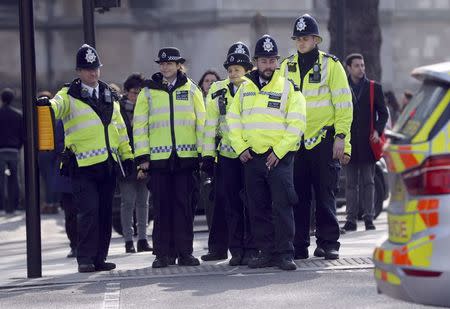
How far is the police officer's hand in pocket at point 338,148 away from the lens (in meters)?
12.8

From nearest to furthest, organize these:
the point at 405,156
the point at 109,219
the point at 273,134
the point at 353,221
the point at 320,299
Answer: the point at 405,156
the point at 320,299
the point at 273,134
the point at 109,219
the point at 353,221

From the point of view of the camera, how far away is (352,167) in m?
16.7

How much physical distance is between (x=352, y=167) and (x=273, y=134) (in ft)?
→ 14.8

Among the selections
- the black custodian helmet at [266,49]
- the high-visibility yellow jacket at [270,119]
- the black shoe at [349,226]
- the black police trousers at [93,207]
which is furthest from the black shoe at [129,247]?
the black custodian helmet at [266,49]

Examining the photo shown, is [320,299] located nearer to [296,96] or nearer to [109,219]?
[296,96]

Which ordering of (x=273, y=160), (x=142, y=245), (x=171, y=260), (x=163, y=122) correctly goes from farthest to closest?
(x=142, y=245) → (x=171, y=260) → (x=163, y=122) → (x=273, y=160)

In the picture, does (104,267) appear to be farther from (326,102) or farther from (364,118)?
(364,118)

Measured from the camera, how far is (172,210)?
517 inches

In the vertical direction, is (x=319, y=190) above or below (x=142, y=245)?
above

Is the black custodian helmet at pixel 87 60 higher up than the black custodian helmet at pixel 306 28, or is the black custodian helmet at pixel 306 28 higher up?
the black custodian helmet at pixel 306 28

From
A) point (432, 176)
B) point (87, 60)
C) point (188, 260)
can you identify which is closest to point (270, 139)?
point (188, 260)

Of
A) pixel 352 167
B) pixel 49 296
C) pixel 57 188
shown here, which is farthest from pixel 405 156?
pixel 352 167

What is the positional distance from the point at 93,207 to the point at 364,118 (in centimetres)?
436

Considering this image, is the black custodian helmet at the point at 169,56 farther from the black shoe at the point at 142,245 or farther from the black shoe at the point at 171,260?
the black shoe at the point at 142,245
